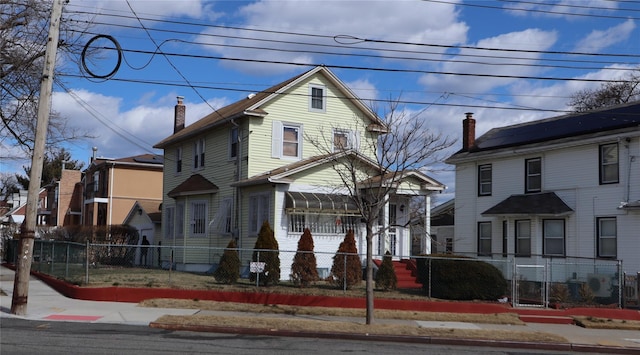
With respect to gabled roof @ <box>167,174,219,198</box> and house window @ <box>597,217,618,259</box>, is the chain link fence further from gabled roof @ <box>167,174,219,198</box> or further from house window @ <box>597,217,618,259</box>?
gabled roof @ <box>167,174,219,198</box>

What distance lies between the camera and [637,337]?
16328 mm

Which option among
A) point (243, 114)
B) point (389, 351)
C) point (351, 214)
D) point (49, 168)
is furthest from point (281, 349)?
point (49, 168)

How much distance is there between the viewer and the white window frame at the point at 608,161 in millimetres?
24156

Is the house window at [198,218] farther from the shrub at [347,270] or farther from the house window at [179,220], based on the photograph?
the shrub at [347,270]

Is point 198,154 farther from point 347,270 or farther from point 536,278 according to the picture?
point 536,278

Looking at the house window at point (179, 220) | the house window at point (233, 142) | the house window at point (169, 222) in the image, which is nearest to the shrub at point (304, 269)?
the house window at point (233, 142)

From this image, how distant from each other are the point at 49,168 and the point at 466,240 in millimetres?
67454

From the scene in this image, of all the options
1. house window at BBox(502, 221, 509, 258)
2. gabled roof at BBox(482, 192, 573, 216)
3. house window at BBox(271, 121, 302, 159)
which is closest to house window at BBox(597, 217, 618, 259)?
gabled roof at BBox(482, 192, 573, 216)

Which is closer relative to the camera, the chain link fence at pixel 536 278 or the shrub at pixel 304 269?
the chain link fence at pixel 536 278

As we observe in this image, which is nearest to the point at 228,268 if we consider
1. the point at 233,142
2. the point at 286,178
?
the point at 286,178

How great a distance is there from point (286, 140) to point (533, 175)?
1032 cm

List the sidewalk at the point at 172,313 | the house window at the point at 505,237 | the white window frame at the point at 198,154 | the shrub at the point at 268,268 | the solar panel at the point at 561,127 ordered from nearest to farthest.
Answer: the sidewalk at the point at 172,313, the shrub at the point at 268,268, the solar panel at the point at 561,127, the house window at the point at 505,237, the white window frame at the point at 198,154

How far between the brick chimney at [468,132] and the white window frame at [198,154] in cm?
1226

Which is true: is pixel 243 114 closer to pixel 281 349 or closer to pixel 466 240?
pixel 466 240
